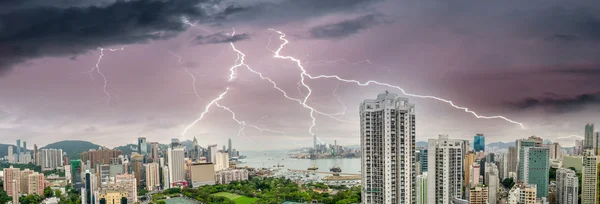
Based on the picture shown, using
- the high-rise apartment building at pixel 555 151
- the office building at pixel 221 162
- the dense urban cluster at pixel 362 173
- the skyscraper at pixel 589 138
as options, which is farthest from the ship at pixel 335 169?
the skyscraper at pixel 589 138

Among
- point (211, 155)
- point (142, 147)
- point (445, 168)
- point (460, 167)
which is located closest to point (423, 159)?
point (445, 168)

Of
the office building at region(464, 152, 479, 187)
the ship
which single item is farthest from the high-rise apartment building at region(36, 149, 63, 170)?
the office building at region(464, 152, 479, 187)

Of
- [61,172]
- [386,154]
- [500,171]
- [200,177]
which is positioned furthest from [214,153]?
[386,154]

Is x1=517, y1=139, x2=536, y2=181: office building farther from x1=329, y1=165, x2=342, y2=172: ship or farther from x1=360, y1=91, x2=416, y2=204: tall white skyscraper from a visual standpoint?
x1=329, y1=165, x2=342, y2=172: ship

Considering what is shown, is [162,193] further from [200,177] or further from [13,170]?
[13,170]

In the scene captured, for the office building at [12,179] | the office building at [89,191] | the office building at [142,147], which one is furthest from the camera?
the office building at [142,147]

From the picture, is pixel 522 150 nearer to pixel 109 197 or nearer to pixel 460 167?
pixel 460 167

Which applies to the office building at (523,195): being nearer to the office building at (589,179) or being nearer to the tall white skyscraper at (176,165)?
the office building at (589,179)
